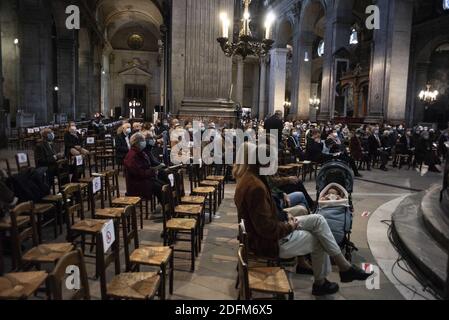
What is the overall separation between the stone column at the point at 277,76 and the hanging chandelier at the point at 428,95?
32.8ft

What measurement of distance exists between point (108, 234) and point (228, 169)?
24.0 ft

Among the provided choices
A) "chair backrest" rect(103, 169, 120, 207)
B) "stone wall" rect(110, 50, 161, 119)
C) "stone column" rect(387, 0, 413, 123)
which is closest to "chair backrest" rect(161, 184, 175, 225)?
"chair backrest" rect(103, 169, 120, 207)

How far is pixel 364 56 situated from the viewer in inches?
1265

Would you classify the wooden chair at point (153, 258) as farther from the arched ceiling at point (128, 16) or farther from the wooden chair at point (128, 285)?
the arched ceiling at point (128, 16)

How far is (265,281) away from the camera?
320 centimetres

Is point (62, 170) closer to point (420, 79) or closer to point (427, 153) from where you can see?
point (427, 153)

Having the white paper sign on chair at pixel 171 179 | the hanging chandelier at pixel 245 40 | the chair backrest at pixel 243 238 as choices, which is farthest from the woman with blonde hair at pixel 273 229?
the hanging chandelier at pixel 245 40

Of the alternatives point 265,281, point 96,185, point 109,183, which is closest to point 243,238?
point 265,281

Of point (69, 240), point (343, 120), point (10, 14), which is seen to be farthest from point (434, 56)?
point (69, 240)

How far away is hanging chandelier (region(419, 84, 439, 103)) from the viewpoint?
24438 millimetres

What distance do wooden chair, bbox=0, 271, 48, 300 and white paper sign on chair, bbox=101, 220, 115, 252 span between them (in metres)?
0.53

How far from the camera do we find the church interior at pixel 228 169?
3.71m

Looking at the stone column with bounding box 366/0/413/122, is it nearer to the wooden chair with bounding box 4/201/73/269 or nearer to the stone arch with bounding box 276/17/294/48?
the stone arch with bounding box 276/17/294/48

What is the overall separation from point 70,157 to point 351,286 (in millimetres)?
7172
